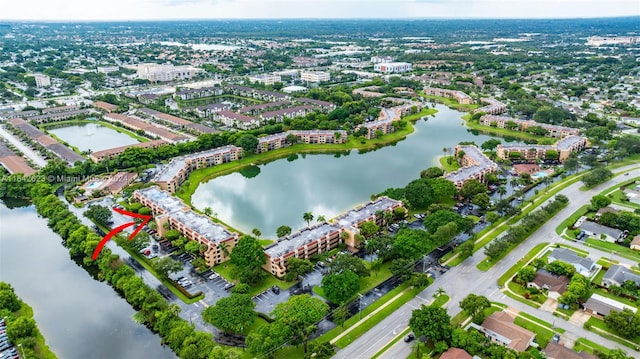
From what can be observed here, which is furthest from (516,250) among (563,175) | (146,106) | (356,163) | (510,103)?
(146,106)

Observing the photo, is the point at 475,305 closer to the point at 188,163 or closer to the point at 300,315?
the point at 300,315

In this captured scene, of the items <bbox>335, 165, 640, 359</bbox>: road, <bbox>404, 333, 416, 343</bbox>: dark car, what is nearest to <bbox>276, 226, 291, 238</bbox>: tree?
<bbox>335, 165, 640, 359</bbox>: road

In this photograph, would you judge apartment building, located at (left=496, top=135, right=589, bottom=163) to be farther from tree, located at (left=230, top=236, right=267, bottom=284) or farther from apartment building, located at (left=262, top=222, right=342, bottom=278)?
tree, located at (left=230, top=236, right=267, bottom=284)

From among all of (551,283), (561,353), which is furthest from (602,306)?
(561,353)

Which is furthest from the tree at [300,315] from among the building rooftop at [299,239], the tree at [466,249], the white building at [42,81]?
the white building at [42,81]

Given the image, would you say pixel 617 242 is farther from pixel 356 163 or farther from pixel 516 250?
pixel 356 163
